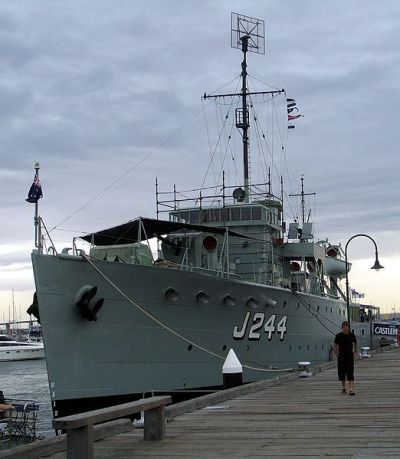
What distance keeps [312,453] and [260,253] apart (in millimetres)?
16623

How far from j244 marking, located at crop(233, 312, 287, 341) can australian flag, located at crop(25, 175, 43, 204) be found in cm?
686

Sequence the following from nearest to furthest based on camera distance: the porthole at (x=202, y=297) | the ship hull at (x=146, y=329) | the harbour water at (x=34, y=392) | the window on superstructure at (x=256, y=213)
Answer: the ship hull at (x=146, y=329) < the porthole at (x=202, y=297) < the window on superstructure at (x=256, y=213) < the harbour water at (x=34, y=392)

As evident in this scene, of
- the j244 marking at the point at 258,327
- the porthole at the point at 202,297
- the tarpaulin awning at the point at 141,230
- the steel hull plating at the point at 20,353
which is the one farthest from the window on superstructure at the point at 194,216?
the steel hull plating at the point at 20,353

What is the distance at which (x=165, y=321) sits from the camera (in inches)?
699

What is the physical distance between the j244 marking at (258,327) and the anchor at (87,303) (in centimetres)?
509

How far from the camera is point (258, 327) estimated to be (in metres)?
20.7

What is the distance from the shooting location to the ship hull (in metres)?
16.0

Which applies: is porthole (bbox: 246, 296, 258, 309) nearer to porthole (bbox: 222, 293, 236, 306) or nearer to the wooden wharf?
porthole (bbox: 222, 293, 236, 306)

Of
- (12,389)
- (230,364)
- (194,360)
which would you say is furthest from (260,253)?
(12,389)

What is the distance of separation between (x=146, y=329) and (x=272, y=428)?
903 centimetres

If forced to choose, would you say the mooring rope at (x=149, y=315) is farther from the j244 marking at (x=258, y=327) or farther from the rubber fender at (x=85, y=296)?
the j244 marking at (x=258, y=327)

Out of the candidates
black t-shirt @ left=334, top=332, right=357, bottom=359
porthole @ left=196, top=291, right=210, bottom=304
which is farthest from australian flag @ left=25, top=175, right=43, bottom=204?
black t-shirt @ left=334, top=332, right=357, bottom=359

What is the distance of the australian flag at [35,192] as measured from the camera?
1633cm

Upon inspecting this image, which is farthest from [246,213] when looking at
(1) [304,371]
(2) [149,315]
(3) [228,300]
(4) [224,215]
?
(1) [304,371]
